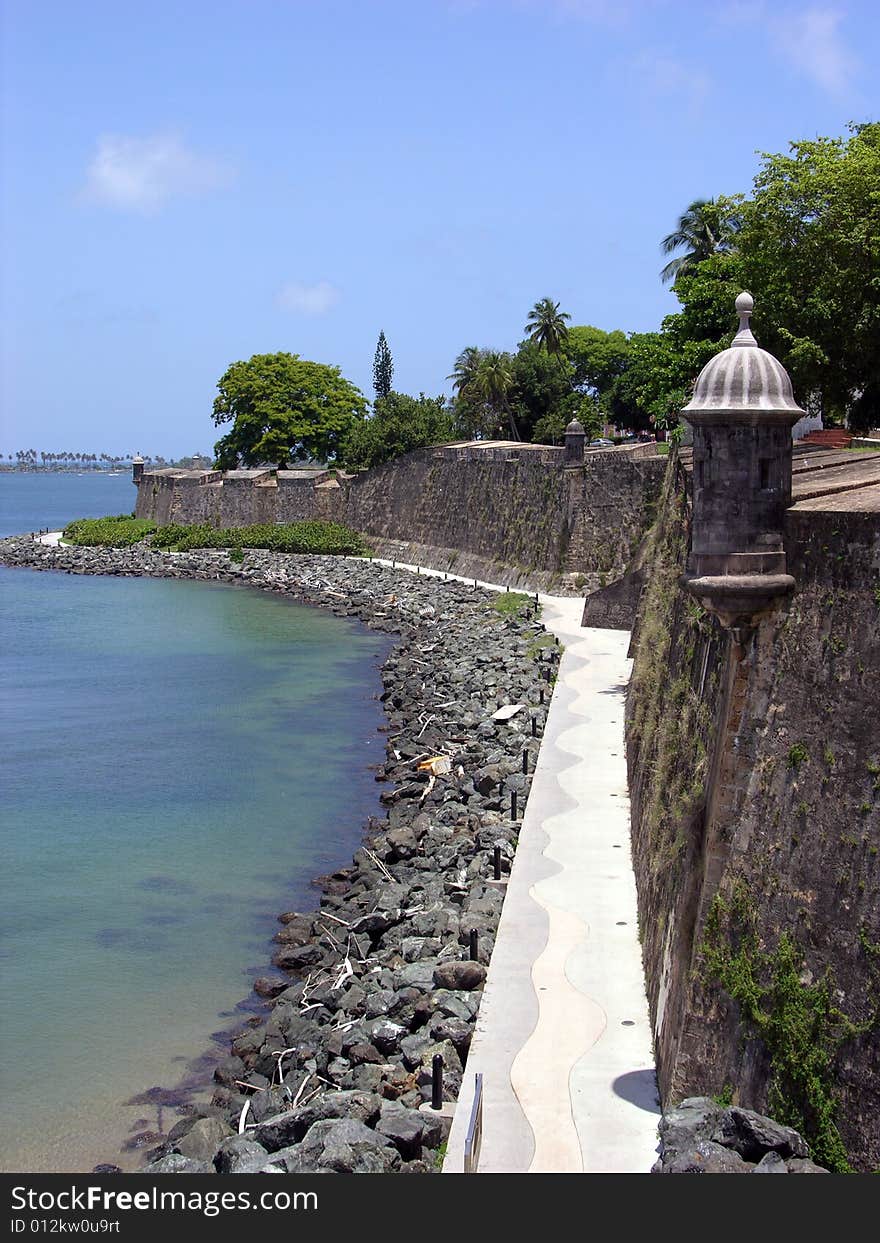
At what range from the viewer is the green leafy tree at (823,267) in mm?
21906

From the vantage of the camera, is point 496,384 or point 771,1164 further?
point 496,384

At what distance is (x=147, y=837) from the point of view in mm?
24594

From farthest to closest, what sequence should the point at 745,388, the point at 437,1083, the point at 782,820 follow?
the point at 437,1083
the point at 745,388
the point at 782,820

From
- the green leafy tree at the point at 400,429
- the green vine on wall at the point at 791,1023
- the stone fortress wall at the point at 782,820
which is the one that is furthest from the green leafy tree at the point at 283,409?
the green vine on wall at the point at 791,1023

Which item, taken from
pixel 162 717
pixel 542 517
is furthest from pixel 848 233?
pixel 542 517

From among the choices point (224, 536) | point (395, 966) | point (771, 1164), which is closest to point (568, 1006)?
point (395, 966)

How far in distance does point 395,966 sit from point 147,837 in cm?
972

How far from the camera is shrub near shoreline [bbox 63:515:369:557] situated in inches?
2729

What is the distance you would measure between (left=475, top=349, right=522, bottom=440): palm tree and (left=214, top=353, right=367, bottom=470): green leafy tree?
10.6 metres

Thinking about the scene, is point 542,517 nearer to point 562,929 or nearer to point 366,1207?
point 562,929

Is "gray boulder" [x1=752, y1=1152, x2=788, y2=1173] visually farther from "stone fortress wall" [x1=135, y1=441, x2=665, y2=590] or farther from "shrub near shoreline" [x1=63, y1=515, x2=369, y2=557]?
"shrub near shoreline" [x1=63, y1=515, x2=369, y2=557]

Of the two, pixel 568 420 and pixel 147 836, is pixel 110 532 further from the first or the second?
pixel 147 836

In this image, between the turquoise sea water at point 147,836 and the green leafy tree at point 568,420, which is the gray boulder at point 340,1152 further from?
the green leafy tree at point 568,420

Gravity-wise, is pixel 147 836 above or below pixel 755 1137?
below
